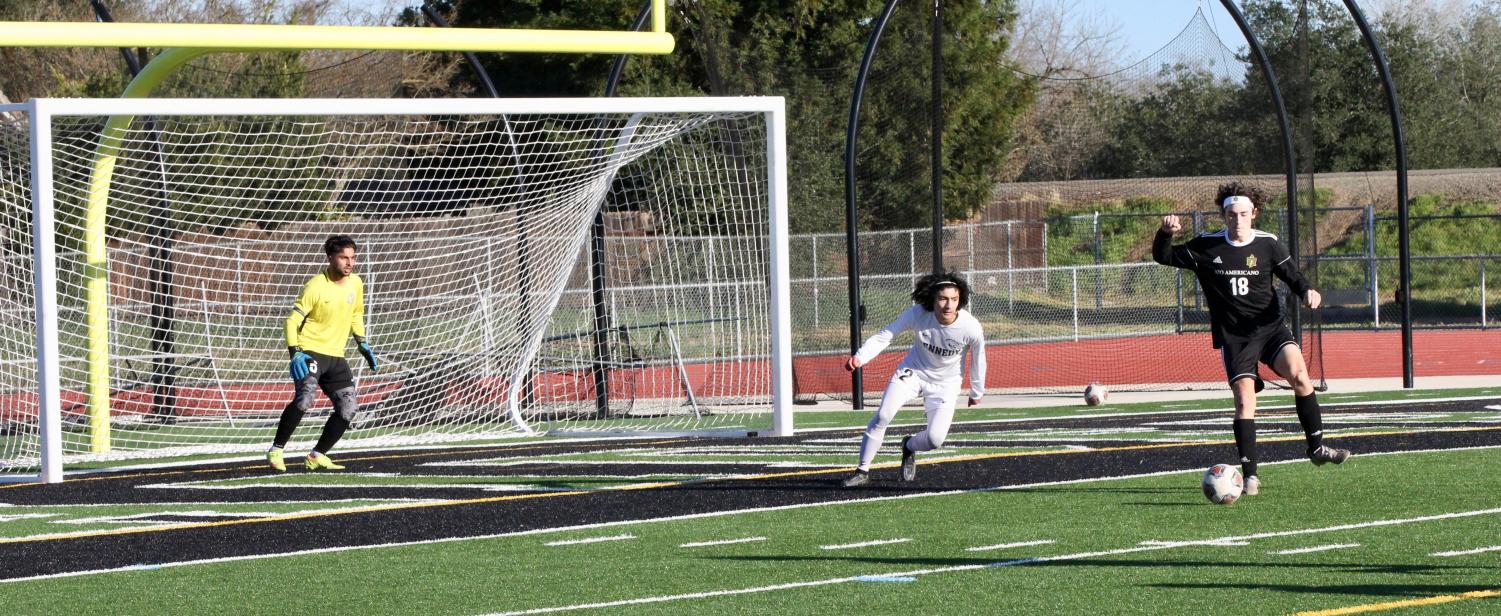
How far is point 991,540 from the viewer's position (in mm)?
8969

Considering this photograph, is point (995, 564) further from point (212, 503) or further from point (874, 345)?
point (212, 503)

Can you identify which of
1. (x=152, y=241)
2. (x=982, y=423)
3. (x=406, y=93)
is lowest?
(x=982, y=423)

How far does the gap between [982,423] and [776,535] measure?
7.85 m

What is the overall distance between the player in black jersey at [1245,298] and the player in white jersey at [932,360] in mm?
1289

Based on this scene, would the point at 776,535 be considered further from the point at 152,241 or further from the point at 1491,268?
the point at 1491,268

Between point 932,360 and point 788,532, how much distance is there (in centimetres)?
235

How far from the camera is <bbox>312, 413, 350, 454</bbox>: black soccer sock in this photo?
531 inches

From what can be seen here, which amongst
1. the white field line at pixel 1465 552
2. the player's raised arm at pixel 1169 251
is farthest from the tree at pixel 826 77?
the white field line at pixel 1465 552

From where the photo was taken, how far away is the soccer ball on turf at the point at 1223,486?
32.9ft

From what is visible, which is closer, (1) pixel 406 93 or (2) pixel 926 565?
(2) pixel 926 565

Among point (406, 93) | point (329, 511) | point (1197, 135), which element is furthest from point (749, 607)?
point (406, 93)

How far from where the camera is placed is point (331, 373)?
1352cm

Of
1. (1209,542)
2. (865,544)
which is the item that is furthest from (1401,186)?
(865,544)

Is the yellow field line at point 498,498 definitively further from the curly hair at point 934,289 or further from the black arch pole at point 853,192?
the black arch pole at point 853,192
